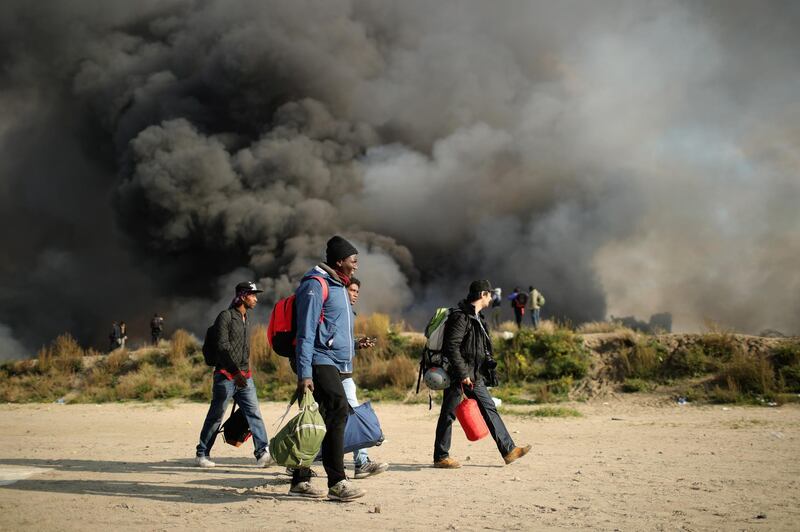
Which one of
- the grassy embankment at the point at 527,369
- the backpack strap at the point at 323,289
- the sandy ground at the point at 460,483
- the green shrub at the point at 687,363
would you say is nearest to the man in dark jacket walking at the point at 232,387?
the sandy ground at the point at 460,483

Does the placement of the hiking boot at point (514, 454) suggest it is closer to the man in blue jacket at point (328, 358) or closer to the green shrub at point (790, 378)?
the man in blue jacket at point (328, 358)

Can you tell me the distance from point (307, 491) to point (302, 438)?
22.9 inches

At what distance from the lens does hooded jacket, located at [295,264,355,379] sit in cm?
421

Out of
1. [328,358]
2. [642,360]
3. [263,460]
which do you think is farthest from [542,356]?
[328,358]

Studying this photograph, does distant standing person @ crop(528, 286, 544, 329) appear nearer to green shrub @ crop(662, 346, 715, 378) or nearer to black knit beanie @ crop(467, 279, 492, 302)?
green shrub @ crop(662, 346, 715, 378)

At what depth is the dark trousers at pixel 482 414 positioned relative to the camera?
5.67 metres

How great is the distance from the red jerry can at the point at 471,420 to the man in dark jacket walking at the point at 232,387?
1792mm

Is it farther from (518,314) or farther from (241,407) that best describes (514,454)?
(518,314)

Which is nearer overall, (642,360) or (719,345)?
(719,345)

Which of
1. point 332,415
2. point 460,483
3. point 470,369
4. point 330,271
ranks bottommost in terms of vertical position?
point 460,483

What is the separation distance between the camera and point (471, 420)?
560 centimetres

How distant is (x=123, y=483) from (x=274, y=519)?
2.02 meters

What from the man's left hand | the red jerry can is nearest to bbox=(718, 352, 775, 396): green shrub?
the red jerry can

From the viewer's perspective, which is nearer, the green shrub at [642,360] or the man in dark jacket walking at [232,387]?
the man in dark jacket walking at [232,387]
